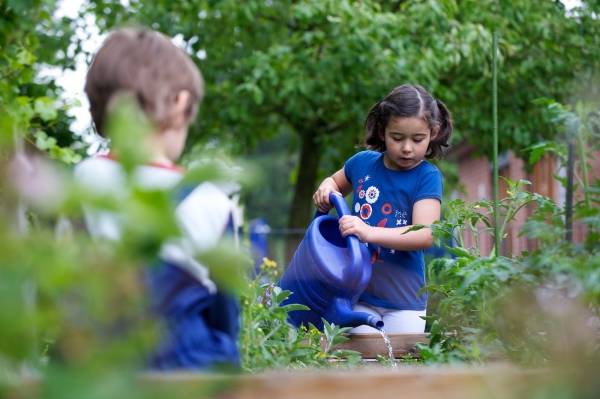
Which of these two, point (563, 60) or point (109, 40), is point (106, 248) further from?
point (563, 60)

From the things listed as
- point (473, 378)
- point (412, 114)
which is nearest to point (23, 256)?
point (473, 378)

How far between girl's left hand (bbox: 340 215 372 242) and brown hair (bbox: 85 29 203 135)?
1.16 metres

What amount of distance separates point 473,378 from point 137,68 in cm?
76

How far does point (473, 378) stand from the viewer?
0.84 m

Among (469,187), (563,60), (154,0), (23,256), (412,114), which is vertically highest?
(154,0)

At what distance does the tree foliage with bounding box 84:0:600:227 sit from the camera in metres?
7.43

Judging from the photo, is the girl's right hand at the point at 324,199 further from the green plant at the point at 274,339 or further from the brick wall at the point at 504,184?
the brick wall at the point at 504,184

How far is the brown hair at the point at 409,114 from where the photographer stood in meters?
2.64

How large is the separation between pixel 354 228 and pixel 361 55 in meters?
5.37

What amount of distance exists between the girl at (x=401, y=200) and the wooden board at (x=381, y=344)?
17cm

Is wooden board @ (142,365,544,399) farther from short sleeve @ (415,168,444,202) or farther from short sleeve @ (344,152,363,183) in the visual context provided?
short sleeve @ (344,152,363,183)

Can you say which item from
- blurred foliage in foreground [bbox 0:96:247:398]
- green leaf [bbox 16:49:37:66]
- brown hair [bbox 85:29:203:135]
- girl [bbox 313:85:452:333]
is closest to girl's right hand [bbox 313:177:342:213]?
girl [bbox 313:85:452:333]

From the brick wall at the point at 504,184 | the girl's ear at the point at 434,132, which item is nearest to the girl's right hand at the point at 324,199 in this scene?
the girl's ear at the point at 434,132

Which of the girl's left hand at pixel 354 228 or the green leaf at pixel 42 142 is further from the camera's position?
the green leaf at pixel 42 142
